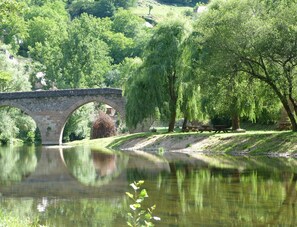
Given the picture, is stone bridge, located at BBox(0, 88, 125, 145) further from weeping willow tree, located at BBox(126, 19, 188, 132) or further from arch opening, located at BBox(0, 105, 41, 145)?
weeping willow tree, located at BBox(126, 19, 188, 132)

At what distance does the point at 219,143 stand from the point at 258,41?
21.8 ft

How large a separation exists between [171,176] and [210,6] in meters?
18.6

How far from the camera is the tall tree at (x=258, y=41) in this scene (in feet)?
89.1

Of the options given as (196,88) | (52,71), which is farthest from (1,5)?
(52,71)

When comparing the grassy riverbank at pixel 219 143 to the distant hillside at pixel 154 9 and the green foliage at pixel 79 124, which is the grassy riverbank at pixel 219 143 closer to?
the green foliage at pixel 79 124

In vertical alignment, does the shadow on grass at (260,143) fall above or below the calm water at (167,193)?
above

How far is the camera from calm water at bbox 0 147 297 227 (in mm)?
11023

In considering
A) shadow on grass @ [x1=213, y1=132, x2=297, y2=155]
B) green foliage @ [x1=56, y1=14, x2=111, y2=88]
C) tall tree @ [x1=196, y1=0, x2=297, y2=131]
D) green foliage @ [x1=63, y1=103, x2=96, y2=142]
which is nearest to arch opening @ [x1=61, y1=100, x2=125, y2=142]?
green foliage @ [x1=63, y1=103, x2=96, y2=142]

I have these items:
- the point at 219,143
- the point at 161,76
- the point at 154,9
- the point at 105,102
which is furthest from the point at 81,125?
the point at 154,9

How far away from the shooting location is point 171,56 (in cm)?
3766

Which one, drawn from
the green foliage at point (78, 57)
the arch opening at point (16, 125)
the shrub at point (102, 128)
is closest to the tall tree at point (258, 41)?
the arch opening at point (16, 125)

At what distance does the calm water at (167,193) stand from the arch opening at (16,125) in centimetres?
2858

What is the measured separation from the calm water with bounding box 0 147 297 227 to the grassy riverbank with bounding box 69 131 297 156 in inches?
186

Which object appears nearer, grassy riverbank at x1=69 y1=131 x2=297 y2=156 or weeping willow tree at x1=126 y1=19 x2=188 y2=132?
grassy riverbank at x1=69 y1=131 x2=297 y2=156
